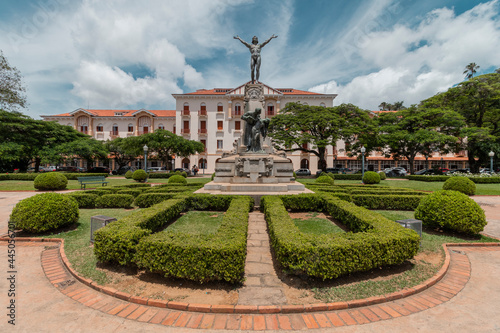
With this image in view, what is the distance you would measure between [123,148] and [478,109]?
4892 cm

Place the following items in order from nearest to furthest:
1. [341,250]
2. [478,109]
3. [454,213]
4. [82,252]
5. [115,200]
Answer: [341,250]
[82,252]
[454,213]
[115,200]
[478,109]

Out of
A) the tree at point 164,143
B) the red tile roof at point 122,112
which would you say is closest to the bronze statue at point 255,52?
the tree at point 164,143

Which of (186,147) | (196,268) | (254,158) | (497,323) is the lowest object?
(497,323)

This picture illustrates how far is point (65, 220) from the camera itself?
6.59m

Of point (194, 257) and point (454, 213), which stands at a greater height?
point (454, 213)

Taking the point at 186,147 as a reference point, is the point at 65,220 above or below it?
below

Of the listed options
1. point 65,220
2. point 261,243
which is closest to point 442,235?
point 261,243

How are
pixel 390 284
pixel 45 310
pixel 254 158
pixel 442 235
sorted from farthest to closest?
pixel 254 158 → pixel 442 235 → pixel 390 284 → pixel 45 310

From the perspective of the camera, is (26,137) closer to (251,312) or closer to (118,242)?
(118,242)

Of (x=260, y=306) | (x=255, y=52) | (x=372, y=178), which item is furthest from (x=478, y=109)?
(x=260, y=306)

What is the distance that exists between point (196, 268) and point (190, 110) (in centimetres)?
4323

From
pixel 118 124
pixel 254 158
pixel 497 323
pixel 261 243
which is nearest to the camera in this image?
pixel 497 323

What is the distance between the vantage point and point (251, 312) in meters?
3.18

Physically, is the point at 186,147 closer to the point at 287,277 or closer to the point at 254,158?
the point at 254,158
